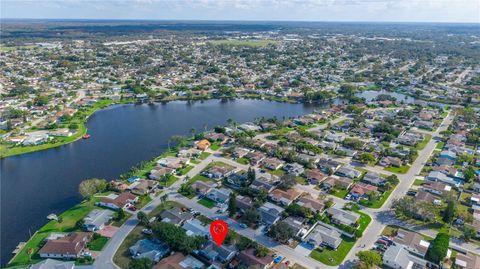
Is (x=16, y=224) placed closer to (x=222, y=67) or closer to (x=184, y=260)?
(x=184, y=260)

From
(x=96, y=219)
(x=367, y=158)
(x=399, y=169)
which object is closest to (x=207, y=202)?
(x=96, y=219)

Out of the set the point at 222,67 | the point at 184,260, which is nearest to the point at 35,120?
the point at 184,260

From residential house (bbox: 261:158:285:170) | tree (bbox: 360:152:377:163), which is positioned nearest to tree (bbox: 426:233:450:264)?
tree (bbox: 360:152:377:163)

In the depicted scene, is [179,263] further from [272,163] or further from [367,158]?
[367,158]

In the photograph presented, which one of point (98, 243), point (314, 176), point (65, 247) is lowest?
point (98, 243)

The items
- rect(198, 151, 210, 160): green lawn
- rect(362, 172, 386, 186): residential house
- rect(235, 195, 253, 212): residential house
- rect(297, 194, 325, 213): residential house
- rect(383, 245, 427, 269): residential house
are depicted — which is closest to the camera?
rect(383, 245, 427, 269): residential house

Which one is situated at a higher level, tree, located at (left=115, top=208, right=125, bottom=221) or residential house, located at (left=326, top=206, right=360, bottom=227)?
tree, located at (left=115, top=208, right=125, bottom=221)

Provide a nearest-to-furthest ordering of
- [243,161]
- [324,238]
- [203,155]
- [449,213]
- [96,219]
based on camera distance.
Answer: [324,238] → [96,219] → [449,213] → [243,161] → [203,155]

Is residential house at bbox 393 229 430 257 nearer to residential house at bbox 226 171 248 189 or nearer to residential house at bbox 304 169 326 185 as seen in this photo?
residential house at bbox 304 169 326 185
